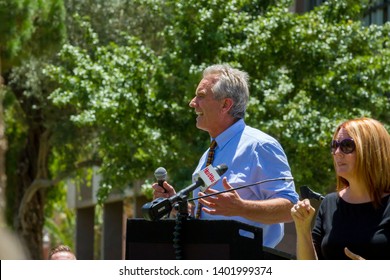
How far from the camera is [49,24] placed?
17922 millimetres

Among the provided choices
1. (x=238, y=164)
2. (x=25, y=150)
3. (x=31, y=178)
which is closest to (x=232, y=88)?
(x=238, y=164)

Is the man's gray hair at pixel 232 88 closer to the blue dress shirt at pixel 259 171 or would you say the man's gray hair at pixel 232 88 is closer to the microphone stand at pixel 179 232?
the blue dress shirt at pixel 259 171

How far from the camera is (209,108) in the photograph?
546 cm

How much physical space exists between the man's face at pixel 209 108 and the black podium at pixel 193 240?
1052 millimetres

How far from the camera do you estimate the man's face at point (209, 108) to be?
546cm

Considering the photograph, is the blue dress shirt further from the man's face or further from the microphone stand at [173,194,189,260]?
the microphone stand at [173,194,189,260]

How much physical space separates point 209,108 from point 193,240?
3.94ft

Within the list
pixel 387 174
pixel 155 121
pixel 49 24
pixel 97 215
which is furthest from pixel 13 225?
pixel 387 174

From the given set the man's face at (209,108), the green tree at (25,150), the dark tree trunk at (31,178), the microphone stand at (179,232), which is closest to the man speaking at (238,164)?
the man's face at (209,108)

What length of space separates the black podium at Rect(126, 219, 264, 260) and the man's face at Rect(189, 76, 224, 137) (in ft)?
3.45

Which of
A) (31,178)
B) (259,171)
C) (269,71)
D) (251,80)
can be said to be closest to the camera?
(259,171)

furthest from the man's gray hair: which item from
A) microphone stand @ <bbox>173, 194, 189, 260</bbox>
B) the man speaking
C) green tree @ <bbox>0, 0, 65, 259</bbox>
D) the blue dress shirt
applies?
green tree @ <bbox>0, 0, 65, 259</bbox>

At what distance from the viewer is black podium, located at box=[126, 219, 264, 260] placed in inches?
168

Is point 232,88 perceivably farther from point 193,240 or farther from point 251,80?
point 251,80
